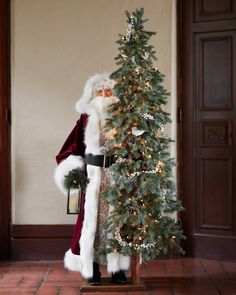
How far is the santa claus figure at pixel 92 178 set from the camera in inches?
174

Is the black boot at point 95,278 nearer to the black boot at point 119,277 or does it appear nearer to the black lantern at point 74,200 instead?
the black boot at point 119,277

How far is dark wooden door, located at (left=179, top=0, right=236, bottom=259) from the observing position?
5.40 metres

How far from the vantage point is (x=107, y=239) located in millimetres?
4414

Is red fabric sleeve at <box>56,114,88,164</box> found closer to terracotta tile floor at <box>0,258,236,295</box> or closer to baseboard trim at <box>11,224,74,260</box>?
terracotta tile floor at <box>0,258,236,295</box>

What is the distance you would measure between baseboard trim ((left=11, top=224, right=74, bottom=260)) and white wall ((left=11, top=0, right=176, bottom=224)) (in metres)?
0.06

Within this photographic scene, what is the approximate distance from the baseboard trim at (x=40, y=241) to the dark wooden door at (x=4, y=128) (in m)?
0.08

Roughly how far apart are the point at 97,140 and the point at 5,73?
4.73 ft

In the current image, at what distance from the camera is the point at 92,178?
449 cm

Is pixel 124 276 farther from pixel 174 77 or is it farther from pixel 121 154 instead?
pixel 174 77

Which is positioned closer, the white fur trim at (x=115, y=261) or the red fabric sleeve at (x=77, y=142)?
the white fur trim at (x=115, y=261)

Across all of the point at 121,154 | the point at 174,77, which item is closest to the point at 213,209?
the point at 174,77

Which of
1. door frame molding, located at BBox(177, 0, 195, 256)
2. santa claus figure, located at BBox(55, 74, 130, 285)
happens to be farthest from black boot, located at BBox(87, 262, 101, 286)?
door frame molding, located at BBox(177, 0, 195, 256)

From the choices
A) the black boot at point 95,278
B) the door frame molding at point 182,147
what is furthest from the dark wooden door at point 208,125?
the black boot at point 95,278

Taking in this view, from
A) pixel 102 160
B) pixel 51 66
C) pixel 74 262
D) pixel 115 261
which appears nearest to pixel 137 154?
pixel 102 160
